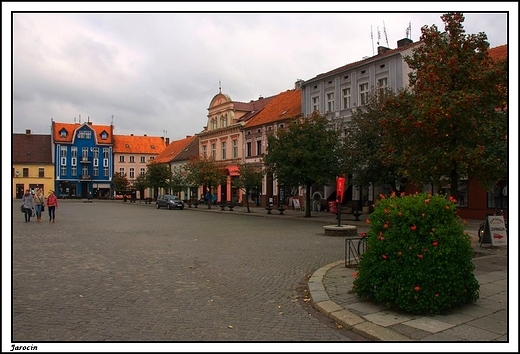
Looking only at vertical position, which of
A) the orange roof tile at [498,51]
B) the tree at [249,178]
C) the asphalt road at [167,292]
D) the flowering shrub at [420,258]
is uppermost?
the orange roof tile at [498,51]

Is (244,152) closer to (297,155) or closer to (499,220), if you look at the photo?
(297,155)

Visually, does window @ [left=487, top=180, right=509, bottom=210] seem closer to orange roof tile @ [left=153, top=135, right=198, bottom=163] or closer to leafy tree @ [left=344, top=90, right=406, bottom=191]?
leafy tree @ [left=344, top=90, right=406, bottom=191]

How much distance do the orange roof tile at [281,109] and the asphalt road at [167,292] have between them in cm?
2714

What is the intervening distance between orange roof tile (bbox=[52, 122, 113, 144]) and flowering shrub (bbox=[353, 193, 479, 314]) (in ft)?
A: 279

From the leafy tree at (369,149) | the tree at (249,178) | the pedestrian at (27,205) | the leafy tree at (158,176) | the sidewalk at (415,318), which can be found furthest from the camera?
the leafy tree at (158,176)

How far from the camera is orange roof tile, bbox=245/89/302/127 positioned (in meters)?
41.6

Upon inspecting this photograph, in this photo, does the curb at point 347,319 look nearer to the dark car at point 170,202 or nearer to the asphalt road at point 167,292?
the asphalt road at point 167,292

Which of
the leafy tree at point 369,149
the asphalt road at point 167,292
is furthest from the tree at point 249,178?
the asphalt road at point 167,292

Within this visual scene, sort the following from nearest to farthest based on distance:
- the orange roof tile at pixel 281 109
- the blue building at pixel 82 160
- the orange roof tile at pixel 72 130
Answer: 1. the orange roof tile at pixel 281 109
2. the blue building at pixel 82 160
3. the orange roof tile at pixel 72 130

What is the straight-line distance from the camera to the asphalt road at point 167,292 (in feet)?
19.2

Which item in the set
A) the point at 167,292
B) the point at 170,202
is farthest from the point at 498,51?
the point at 170,202

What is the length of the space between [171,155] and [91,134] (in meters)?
23.1

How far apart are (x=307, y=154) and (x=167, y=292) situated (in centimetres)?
1978

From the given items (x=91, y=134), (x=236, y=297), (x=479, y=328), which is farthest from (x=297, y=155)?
(x=91, y=134)
